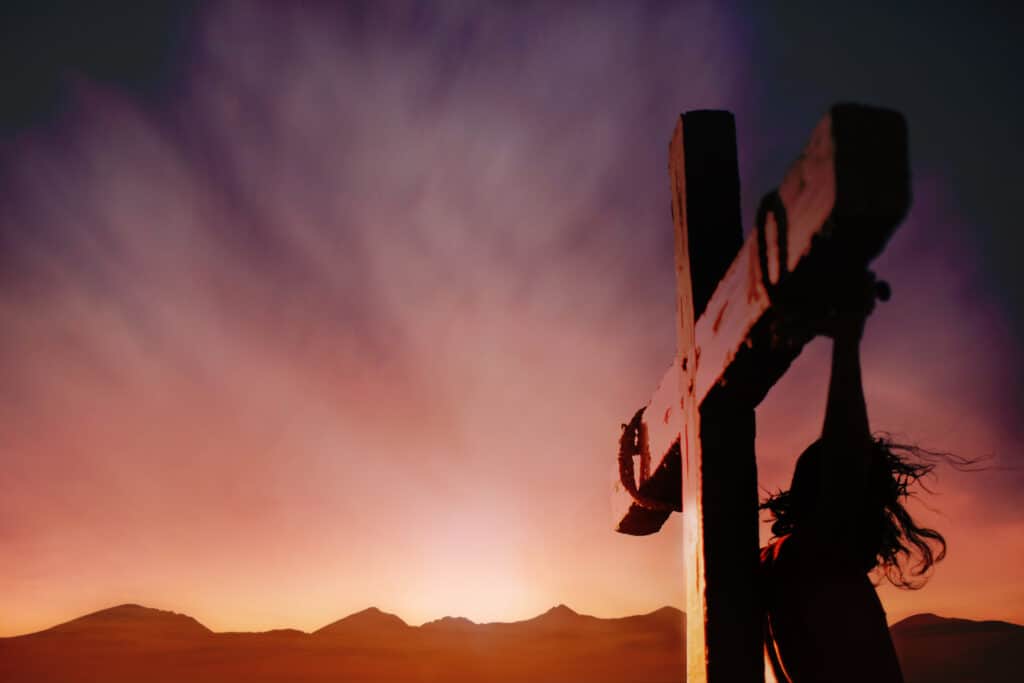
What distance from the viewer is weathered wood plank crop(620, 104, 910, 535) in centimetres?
94

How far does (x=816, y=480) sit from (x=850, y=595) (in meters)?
0.41

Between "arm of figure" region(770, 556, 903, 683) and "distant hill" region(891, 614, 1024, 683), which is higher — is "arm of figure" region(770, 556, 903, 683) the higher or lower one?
the lower one

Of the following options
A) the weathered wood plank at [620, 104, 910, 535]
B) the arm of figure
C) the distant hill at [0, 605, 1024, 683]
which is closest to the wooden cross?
the weathered wood plank at [620, 104, 910, 535]

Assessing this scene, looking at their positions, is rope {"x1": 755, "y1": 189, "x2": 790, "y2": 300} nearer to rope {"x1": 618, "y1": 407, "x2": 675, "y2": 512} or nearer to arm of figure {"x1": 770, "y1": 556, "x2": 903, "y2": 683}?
arm of figure {"x1": 770, "y1": 556, "x2": 903, "y2": 683}

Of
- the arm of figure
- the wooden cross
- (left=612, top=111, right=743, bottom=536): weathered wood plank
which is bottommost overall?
the arm of figure

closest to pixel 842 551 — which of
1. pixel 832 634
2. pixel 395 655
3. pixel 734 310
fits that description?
pixel 832 634

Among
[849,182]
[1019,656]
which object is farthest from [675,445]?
[1019,656]

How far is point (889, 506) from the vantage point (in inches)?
77.6

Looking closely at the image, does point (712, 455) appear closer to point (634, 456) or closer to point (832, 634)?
point (832, 634)

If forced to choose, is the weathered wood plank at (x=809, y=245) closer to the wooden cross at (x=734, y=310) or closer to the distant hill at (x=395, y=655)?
the wooden cross at (x=734, y=310)

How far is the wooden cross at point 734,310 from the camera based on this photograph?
0.95 metres

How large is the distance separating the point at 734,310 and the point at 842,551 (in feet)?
2.20

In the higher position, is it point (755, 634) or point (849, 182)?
point (849, 182)

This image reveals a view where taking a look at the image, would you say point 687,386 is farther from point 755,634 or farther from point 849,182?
point 849,182
